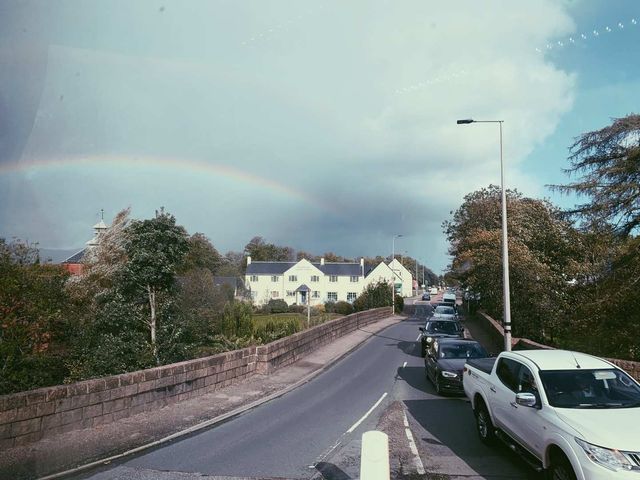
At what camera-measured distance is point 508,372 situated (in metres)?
8.02

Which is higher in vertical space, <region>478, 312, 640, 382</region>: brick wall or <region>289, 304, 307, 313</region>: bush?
<region>478, 312, 640, 382</region>: brick wall

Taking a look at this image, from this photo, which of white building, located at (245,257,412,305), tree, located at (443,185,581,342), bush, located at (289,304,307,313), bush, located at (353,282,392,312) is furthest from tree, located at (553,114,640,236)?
white building, located at (245,257,412,305)

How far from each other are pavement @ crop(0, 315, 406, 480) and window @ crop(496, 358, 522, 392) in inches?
221

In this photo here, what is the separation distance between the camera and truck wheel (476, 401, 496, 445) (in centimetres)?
841

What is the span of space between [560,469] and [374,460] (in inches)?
89.1

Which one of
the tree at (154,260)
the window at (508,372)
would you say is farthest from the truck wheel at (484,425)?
the tree at (154,260)

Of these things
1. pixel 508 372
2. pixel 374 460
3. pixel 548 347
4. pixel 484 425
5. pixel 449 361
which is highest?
pixel 508 372

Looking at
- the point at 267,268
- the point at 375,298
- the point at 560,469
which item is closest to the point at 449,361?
the point at 560,469

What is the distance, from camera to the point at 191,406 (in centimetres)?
1173

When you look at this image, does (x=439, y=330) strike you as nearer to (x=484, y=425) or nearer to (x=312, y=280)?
(x=484, y=425)

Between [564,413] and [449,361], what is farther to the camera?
[449,361]

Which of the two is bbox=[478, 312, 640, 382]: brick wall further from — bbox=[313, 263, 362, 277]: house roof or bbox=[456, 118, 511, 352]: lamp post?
bbox=[313, 263, 362, 277]: house roof

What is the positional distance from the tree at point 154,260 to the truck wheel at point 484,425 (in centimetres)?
995

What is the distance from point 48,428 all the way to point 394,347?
828 inches
